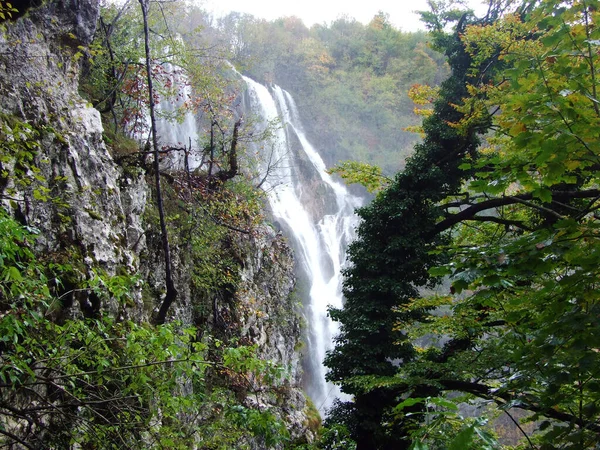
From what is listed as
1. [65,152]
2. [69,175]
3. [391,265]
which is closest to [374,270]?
[391,265]

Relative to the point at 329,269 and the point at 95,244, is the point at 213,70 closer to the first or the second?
the point at 95,244

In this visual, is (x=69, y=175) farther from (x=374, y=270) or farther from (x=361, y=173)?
(x=361, y=173)

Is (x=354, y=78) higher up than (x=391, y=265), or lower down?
higher up

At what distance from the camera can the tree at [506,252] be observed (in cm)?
200

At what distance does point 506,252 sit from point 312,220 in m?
23.0

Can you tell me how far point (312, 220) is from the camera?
25.2m

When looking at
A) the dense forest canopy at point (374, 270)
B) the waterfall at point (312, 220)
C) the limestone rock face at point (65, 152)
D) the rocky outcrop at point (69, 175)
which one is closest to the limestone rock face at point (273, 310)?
the dense forest canopy at point (374, 270)

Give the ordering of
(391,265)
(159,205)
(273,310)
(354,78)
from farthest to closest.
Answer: (354,78) < (273,310) < (391,265) < (159,205)

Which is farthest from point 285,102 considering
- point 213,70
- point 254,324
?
point 254,324

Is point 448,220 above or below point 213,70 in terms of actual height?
below

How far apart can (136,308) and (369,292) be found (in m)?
4.11

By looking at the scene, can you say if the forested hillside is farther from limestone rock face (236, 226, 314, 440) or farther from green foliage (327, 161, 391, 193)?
green foliage (327, 161, 391, 193)

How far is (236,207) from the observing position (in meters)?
8.20

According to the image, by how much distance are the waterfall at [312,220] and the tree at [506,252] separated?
7.85 metres
